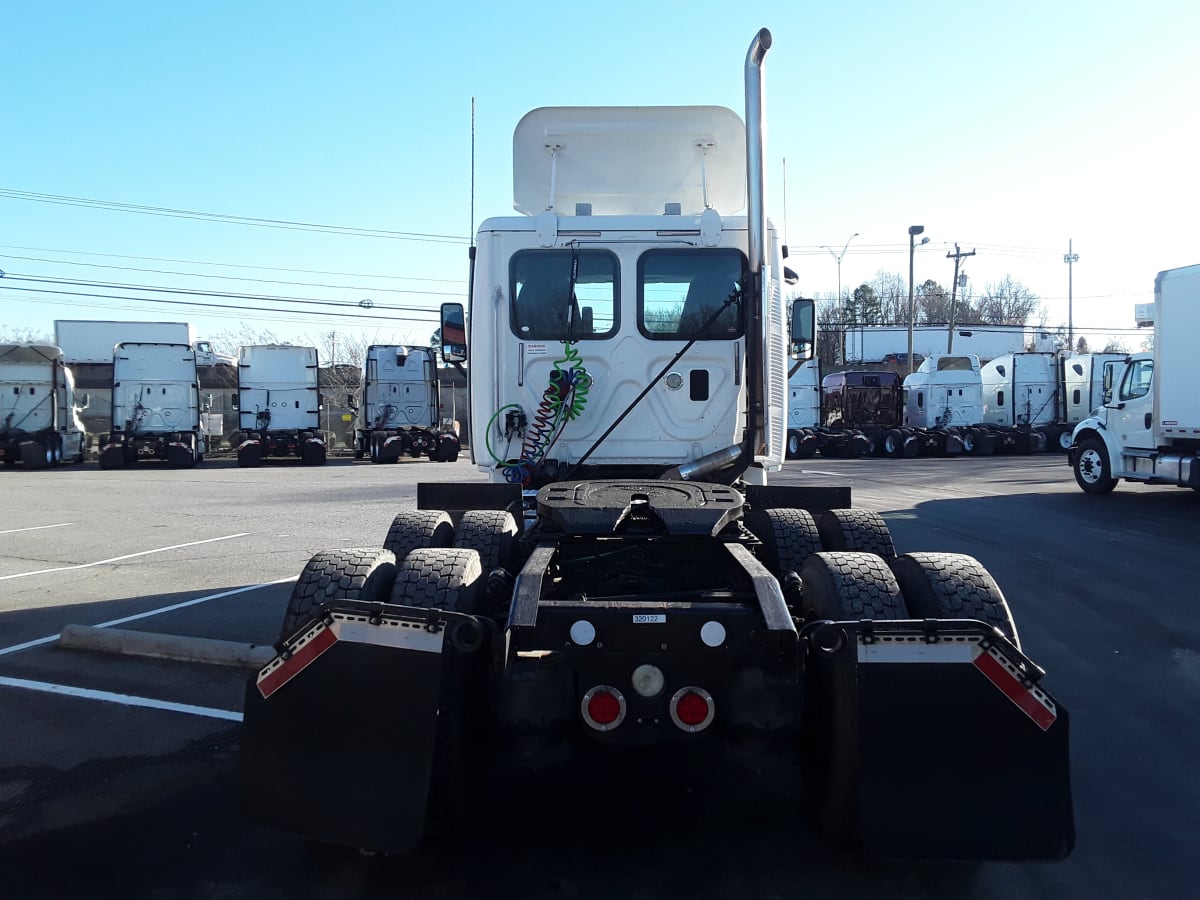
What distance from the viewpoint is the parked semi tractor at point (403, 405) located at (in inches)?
1174

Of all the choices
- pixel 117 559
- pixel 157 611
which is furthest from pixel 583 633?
pixel 117 559

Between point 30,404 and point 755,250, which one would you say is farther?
point 30,404

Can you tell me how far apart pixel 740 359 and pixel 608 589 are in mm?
2681

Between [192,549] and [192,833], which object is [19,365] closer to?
[192,549]

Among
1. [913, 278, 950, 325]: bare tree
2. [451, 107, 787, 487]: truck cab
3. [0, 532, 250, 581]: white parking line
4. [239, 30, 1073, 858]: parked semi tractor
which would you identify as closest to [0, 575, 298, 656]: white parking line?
[0, 532, 250, 581]: white parking line

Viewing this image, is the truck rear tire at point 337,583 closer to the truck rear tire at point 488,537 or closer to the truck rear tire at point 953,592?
the truck rear tire at point 488,537

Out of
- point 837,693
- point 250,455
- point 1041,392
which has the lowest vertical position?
point 837,693

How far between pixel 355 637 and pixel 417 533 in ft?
5.76

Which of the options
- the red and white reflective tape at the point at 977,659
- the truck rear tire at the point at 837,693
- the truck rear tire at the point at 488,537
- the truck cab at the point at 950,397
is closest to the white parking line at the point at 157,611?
the truck rear tire at the point at 488,537

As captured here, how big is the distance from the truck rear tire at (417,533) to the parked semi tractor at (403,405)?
25139mm

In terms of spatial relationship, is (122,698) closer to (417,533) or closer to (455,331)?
(417,533)

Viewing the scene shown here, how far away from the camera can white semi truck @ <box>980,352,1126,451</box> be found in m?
34.1

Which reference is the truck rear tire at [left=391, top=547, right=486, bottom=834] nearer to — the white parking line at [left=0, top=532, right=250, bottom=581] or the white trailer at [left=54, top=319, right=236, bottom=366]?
the white parking line at [left=0, top=532, right=250, bottom=581]

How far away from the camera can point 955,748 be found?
2.91 meters
